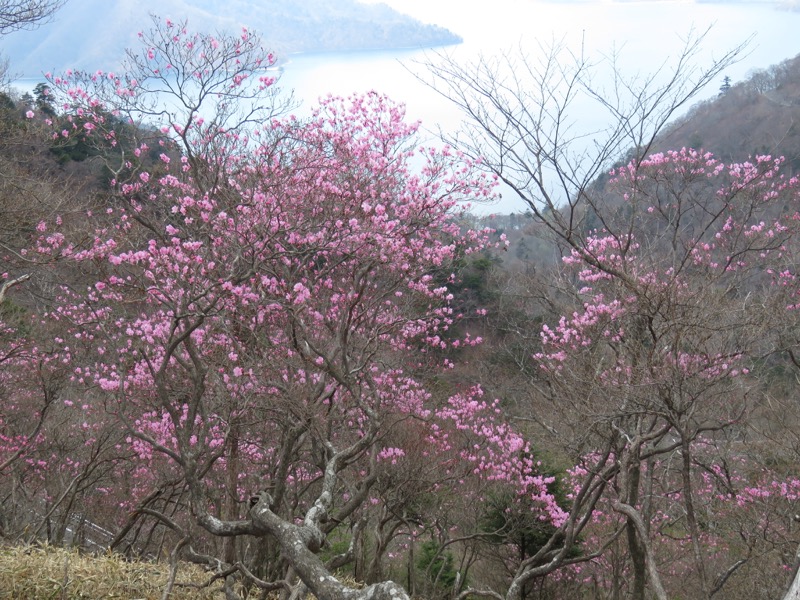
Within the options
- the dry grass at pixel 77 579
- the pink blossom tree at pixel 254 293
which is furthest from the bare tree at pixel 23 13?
the dry grass at pixel 77 579

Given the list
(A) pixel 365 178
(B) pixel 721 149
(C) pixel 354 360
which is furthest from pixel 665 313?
(B) pixel 721 149

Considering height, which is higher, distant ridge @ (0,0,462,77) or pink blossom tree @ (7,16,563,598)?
distant ridge @ (0,0,462,77)

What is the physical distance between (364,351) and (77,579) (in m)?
2.79

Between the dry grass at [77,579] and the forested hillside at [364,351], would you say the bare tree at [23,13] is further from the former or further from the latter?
the dry grass at [77,579]

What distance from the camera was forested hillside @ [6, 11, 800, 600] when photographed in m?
5.29

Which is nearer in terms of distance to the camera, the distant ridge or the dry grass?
the dry grass

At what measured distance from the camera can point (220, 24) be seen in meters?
10.4

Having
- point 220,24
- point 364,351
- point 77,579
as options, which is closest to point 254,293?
point 364,351

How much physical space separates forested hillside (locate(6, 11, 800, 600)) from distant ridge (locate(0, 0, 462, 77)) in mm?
2481

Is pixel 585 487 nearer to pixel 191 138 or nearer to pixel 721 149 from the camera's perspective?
pixel 191 138

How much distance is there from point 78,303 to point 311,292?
634cm

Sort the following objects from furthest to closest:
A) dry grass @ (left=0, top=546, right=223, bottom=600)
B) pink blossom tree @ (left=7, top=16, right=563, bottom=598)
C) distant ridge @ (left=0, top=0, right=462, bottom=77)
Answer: distant ridge @ (left=0, top=0, right=462, bottom=77) → pink blossom tree @ (left=7, top=16, right=563, bottom=598) → dry grass @ (left=0, top=546, right=223, bottom=600)

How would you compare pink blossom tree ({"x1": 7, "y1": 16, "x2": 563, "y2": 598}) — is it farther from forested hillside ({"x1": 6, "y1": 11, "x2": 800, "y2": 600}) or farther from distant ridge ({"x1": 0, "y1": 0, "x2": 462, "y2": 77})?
distant ridge ({"x1": 0, "y1": 0, "x2": 462, "y2": 77})

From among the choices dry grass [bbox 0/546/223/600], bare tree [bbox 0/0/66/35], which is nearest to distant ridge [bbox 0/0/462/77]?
bare tree [bbox 0/0/66/35]
